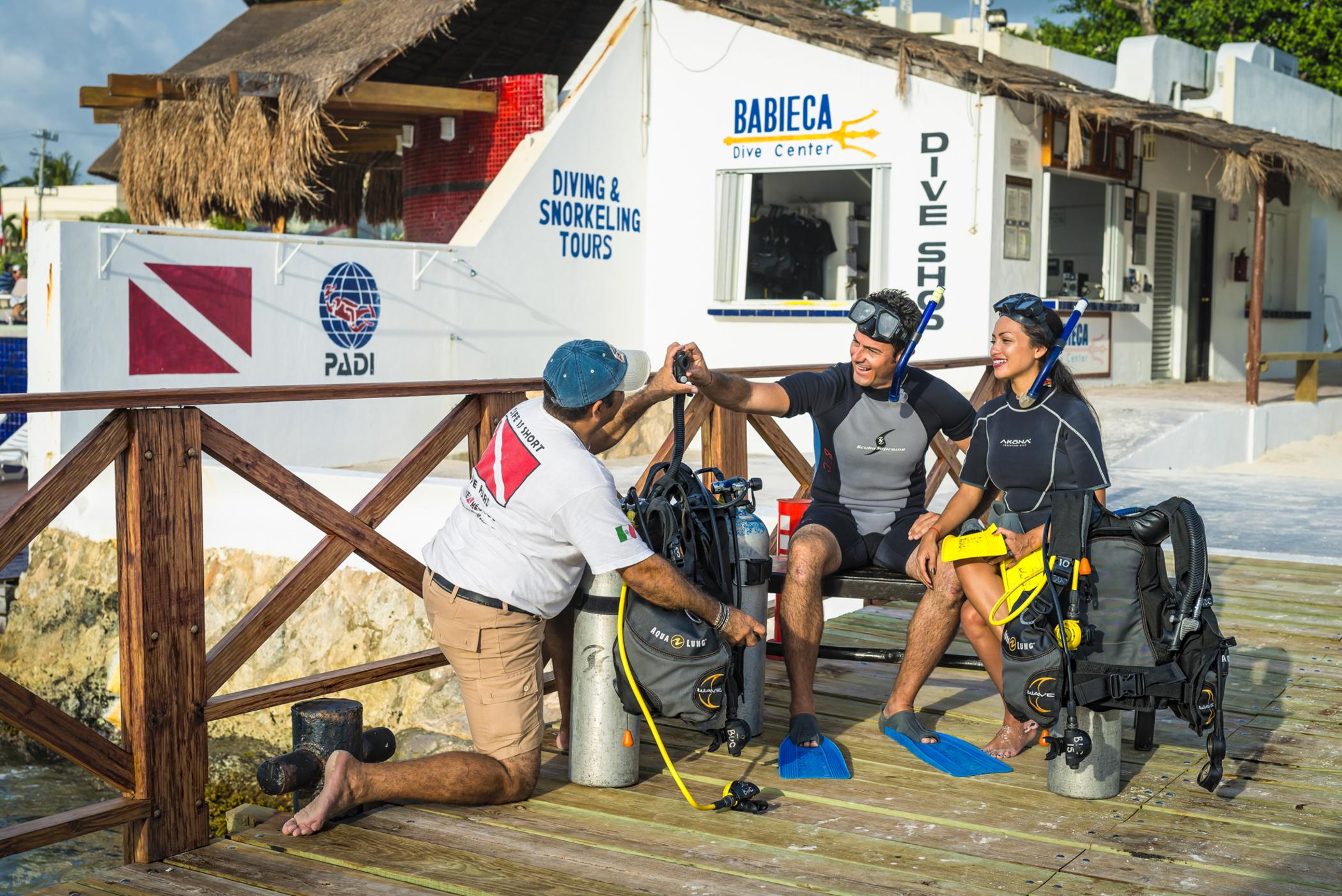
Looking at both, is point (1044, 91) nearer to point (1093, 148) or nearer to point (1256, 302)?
point (1093, 148)

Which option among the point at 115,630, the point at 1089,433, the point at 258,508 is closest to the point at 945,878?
the point at 1089,433

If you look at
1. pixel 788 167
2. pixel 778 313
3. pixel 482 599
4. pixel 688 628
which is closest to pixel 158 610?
pixel 482 599

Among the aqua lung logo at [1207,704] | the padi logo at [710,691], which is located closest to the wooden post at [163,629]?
the padi logo at [710,691]

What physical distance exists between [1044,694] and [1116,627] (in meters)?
0.25

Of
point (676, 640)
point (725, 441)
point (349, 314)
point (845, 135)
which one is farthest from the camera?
point (845, 135)

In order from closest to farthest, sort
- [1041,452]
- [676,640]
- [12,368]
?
[676,640] → [1041,452] → [12,368]

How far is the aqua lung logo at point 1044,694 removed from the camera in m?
3.65

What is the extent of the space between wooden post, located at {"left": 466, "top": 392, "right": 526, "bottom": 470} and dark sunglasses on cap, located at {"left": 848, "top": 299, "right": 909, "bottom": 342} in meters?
1.10

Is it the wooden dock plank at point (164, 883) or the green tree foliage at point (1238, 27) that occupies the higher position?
the green tree foliage at point (1238, 27)

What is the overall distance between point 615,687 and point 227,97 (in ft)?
35.5

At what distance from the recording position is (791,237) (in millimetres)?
14547

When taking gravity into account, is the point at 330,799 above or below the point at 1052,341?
below

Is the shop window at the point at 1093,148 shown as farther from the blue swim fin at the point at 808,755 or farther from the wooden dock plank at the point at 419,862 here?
the wooden dock plank at the point at 419,862

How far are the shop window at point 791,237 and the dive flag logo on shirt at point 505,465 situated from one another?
34.9ft
